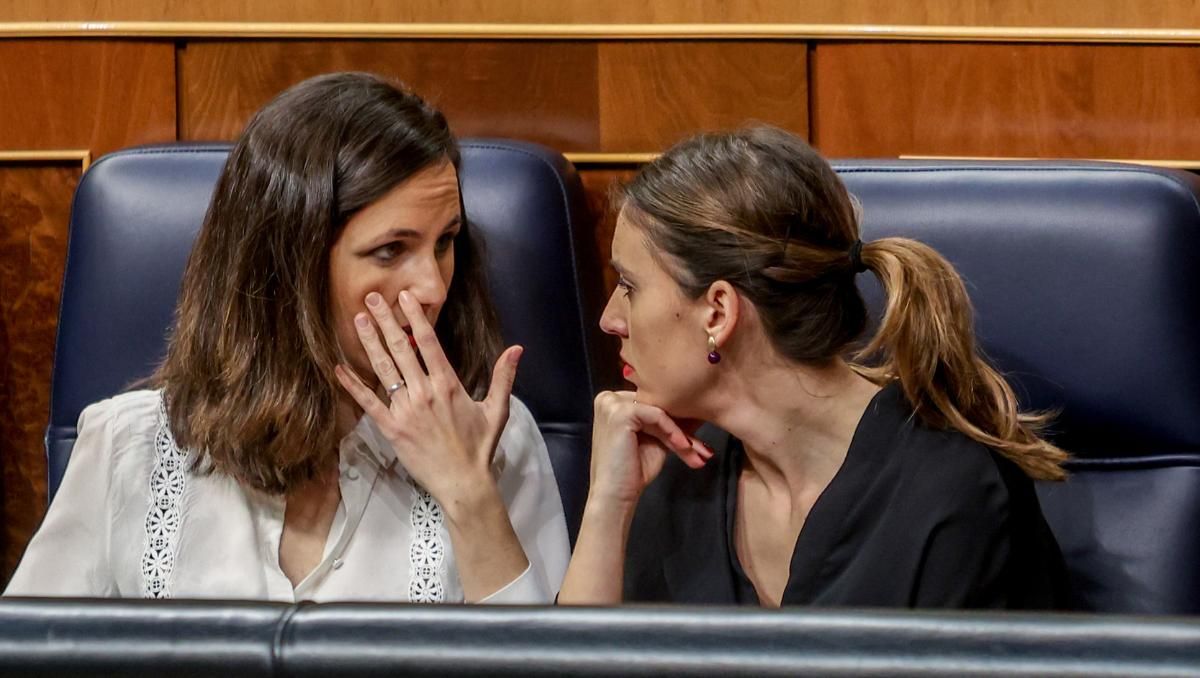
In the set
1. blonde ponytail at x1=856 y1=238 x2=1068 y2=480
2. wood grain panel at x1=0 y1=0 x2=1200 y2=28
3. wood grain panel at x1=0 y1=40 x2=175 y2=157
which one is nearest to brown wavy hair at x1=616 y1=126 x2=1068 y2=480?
blonde ponytail at x1=856 y1=238 x2=1068 y2=480

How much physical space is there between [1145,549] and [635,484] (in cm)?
51

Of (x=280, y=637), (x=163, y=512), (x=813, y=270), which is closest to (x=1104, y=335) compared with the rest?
(x=813, y=270)

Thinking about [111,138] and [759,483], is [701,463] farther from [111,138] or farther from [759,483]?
[111,138]

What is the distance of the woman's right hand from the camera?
1403 mm

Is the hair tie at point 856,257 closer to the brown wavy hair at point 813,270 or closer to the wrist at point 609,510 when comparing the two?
the brown wavy hair at point 813,270

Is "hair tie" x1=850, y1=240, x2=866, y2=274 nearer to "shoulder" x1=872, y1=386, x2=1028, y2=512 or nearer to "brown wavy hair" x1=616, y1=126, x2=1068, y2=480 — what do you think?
"brown wavy hair" x1=616, y1=126, x2=1068, y2=480

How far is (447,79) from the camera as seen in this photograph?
1875 millimetres

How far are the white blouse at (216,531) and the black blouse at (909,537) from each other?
20 centimetres

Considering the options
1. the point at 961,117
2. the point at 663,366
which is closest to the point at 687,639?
the point at 663,366

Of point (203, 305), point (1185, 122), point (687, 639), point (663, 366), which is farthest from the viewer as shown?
point (1185, 122)

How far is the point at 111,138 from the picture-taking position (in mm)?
1878

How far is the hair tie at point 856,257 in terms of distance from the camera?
1.37 metres

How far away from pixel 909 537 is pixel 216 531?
2.24 feet

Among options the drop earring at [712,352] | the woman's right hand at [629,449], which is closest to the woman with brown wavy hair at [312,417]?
the woman's right hand at [629,449]
